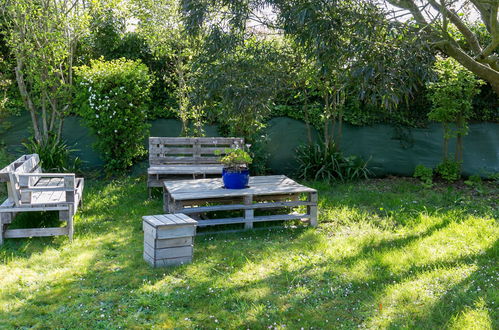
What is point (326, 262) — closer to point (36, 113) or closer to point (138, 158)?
point (138, 158)

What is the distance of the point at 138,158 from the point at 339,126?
3548 millimetres

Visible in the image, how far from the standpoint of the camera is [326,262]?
4.14 meters

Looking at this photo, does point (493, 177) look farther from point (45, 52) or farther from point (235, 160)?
point (45, 52)

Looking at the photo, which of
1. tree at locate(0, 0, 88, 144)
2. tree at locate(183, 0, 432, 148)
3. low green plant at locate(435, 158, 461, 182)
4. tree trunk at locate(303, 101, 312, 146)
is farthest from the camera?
tree trunk at locate(303, 101, 312, 146)

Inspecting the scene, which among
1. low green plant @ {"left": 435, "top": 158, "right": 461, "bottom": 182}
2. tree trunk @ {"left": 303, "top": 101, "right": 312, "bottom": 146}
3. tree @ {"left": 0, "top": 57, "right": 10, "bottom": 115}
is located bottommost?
low green plant @ {"left": 435, "top": 158, "right": 461, "bottom": 182}

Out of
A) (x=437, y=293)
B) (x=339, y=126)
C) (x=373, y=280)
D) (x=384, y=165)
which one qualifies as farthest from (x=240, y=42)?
(x=384, y=165)

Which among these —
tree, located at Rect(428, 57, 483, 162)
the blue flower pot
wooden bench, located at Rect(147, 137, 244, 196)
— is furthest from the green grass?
tree, located at Rect(428, 57, 483, 162)

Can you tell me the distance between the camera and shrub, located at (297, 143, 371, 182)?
25.2 ft

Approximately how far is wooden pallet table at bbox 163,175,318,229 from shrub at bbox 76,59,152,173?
6.78 feet

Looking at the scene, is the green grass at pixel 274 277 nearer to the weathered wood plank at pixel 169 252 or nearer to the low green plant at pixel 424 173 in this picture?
the weathered wood plank at pixel 169 252

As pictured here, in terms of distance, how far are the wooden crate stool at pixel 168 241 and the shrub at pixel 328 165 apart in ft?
12.8

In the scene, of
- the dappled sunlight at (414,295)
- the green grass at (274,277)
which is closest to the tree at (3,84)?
the green grass at (274,277)

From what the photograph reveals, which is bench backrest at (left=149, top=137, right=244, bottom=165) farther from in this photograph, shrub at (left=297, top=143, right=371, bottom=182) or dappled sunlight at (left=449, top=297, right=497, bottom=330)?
dappled sunlight at (left=449, top=297, right=497, bottom=330)

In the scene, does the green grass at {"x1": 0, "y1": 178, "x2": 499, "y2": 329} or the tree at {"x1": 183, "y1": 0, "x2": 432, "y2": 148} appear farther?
the tree at {"x1": 183, "y1": 0, "x2": 432, "y2": 148}
